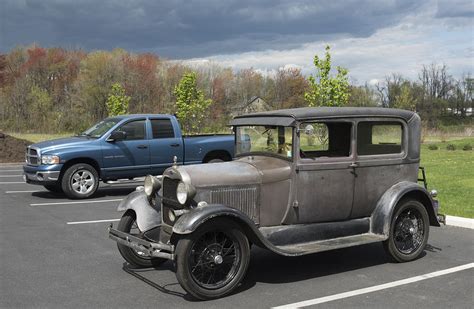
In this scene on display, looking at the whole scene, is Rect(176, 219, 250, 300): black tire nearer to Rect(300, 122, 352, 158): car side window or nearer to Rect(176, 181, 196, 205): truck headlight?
Rect(176, 181, 196, 205): truck headlight

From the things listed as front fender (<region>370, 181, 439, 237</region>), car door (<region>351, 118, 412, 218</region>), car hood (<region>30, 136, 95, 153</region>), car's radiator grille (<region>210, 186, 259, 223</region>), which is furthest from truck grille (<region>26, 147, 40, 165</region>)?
front fender (<region>370, 181, 439, 237</region>)

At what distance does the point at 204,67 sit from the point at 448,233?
52392 millimetres

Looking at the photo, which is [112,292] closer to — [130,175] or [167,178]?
[167,178]

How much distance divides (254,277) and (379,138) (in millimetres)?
2413

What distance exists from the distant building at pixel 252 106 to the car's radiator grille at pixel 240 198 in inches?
1756

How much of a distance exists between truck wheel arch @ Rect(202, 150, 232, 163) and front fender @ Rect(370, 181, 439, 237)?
23.5 ft

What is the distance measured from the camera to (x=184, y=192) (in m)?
5.18

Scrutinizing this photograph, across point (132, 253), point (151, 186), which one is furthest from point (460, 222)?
point (132, 253)

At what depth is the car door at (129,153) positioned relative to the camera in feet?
39.4

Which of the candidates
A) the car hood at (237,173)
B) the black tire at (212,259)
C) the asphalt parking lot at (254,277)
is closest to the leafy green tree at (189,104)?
the asphalt parking lot at (254,277)

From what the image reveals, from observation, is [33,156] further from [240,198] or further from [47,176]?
[240,198]

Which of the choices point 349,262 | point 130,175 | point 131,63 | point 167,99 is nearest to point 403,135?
point 349,262

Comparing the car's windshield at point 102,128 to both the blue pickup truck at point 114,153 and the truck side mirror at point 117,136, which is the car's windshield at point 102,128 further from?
the truck side mirror at point 117,136

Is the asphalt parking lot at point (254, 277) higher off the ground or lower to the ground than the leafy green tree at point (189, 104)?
lower
